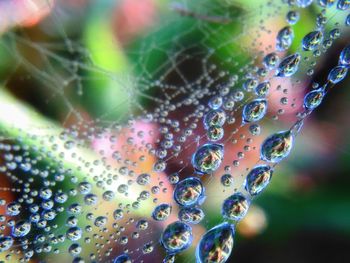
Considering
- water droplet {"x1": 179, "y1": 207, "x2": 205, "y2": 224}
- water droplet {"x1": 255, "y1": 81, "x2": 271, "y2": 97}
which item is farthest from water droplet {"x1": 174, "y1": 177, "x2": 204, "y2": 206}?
water droplet {"x1": 255, "y1": 81, "x2": 271, "y2": 97}

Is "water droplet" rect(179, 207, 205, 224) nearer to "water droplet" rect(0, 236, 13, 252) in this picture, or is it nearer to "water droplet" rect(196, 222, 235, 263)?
"water droplet" rect(196, 222, 235, 263)

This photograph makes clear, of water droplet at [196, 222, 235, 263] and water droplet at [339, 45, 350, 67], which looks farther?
water droplet at [339, 45, 350, 67]

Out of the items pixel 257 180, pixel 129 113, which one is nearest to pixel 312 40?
pixel 257 180

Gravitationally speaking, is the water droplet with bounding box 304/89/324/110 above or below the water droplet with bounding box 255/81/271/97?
below

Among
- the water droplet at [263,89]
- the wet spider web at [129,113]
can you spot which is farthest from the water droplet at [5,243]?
the water droplet at [263,89]

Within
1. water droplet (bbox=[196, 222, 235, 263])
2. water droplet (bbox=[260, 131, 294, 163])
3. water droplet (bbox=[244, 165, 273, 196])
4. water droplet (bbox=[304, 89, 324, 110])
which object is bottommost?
water droplet (bbox=[196, 222, 235, 263])

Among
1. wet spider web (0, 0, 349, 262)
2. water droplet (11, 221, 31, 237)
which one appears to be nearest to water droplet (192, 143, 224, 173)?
wet spider web (0, 0, 349, 262)

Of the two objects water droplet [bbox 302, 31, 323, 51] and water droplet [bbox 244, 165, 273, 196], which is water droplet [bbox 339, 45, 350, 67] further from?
water droplet [bbox 244, 165, 273, 196]

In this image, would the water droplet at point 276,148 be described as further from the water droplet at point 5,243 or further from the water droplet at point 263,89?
the water droplet at point 5,243

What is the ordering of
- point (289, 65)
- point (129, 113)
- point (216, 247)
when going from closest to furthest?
1. point (216, 247)
2. point (289, 65)
3. point (129, 113)

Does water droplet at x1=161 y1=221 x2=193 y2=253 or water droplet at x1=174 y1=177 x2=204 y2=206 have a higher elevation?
water droplet at x1=174 y1=177 x2=204 y2=206

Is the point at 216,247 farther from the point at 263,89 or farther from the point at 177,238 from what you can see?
the point at 263,89

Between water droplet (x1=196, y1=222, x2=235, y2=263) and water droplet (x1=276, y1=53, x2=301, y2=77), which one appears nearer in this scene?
water droplet (x1=196, y1=222, x2=235, y2=263)
